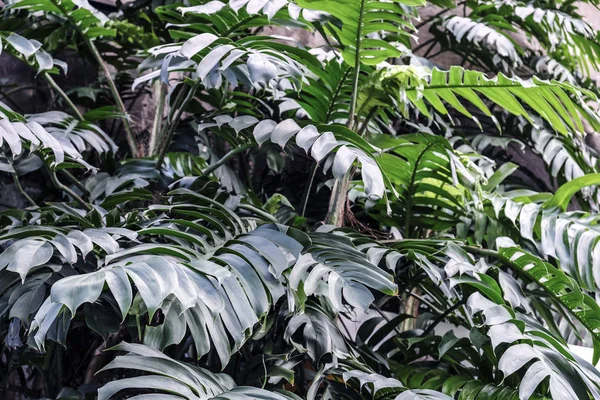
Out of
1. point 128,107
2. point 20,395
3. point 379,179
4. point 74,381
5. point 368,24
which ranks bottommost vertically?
point 20,395

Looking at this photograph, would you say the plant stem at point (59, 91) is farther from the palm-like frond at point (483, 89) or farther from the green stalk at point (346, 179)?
the palm-like frond at point (483, 89)

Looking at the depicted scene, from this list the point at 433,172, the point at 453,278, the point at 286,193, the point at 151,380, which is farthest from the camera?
the point at 286,193

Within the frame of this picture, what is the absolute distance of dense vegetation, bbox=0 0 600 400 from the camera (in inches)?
47.7

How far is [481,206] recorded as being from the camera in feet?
6.01

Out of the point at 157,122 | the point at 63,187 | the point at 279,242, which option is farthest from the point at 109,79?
Answer: the point at 279,242

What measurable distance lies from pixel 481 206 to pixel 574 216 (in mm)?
254

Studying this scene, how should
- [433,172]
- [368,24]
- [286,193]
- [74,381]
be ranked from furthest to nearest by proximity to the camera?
[286,193] → [433,172] → [74,381] → [368,24]

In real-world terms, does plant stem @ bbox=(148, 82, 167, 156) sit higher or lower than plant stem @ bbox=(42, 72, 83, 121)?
lower

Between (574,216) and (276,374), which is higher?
(574,216)

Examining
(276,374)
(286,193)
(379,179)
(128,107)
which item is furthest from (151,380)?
(128,107)

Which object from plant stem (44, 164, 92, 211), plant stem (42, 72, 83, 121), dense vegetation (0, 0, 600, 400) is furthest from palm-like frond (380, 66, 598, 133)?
plant stem (42, 72, 83, 121)

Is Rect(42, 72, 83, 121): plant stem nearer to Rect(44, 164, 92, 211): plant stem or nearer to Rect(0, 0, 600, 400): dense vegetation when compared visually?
Rect(0, 0, 600, 400): dense vegetation

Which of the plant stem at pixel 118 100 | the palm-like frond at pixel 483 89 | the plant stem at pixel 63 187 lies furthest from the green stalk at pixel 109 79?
the palm-like frond at pixel 483 89

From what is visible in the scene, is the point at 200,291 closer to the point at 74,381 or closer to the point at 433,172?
the point at 74,381
